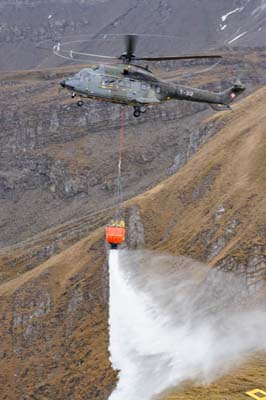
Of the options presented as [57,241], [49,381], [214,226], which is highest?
[214,226]

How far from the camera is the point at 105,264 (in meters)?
80.4

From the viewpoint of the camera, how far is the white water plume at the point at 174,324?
159ft

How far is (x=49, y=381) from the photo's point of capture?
7475 centimetres

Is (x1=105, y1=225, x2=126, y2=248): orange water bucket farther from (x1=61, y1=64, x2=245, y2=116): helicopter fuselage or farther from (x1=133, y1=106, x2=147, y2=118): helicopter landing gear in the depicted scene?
(x1=61, y1=64, x2=245, y2=116): helicopter fuselage

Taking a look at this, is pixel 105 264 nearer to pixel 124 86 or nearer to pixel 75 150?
pixel 124 86

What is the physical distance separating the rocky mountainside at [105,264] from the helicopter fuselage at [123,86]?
23.8m

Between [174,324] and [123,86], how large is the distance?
83.1ft

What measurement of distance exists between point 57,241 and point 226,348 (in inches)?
2606

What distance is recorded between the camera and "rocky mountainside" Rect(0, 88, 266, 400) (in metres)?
67.4

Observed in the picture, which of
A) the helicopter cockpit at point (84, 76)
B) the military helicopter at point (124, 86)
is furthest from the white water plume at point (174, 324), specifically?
the helicopter cockpit at point (84, 76)

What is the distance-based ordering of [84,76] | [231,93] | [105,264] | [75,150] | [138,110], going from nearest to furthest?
[138,110], [84,76], [231,93], [105,264], [75,150]

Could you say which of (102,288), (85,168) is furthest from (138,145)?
(102,288)

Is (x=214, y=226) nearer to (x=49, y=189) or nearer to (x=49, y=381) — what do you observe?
(x=49, y=381)

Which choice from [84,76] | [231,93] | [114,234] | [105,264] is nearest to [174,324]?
[114,234]
